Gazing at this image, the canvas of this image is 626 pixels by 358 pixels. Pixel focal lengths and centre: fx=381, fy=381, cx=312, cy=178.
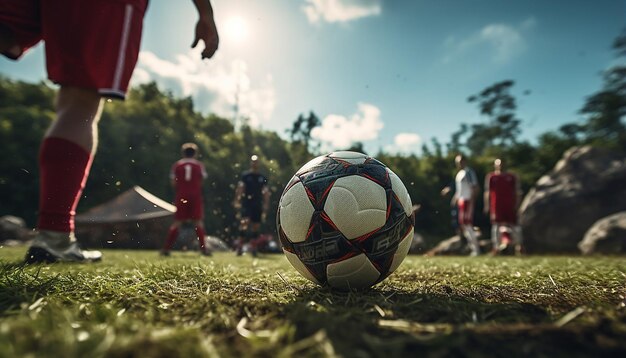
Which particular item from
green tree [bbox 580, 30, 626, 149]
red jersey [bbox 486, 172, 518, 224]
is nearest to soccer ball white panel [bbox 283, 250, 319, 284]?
red jersey [bbox 486, 172, 518, 224]

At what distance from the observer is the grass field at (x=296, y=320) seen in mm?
932

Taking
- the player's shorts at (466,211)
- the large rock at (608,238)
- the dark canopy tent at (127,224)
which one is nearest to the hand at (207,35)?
the player's shorts at (466,211)

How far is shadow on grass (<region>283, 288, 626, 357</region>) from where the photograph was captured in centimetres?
95

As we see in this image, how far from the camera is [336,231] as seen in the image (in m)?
1.89

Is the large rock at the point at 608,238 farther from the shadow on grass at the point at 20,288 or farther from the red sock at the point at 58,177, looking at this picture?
the shadow on grass at the point at 20,288

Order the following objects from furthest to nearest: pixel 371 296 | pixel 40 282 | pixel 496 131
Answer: pixel 496 131, pixel 40 282, pixel 371 296

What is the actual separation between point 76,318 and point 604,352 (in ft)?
4.94

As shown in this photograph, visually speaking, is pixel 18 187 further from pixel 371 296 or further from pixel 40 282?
pixel 371 296

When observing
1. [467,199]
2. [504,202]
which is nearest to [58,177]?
[467,199]

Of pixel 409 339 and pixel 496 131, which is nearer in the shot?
pixel 409 339

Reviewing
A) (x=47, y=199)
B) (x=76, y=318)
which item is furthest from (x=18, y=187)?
(x=76, y=318)

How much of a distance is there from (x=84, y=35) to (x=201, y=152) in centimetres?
2237

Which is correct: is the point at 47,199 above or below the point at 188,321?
above

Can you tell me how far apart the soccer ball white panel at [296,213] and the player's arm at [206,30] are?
135cm
